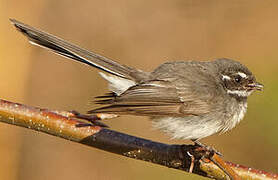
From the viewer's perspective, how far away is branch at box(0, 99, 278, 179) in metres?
5.06

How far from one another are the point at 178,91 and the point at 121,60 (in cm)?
396

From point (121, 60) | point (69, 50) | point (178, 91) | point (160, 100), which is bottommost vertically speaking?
point (160, 100)

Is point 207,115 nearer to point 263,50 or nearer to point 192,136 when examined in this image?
point 192,136

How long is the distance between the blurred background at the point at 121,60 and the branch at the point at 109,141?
295 cm

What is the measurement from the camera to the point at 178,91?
242 inches

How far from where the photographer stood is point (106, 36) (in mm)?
10070

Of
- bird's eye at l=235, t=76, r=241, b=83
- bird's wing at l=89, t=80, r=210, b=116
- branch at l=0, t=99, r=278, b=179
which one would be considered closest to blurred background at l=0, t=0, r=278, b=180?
bird's eye at l=235, t=76, r=241, b=83

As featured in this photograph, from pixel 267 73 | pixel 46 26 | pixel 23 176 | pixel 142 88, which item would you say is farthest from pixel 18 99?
pixel 267 73

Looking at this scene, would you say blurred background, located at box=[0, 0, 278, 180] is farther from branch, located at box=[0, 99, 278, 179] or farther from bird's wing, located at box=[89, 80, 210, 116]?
branch, located at box=[0, 99, 278, 179]

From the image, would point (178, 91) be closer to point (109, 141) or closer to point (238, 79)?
point (238, 79)

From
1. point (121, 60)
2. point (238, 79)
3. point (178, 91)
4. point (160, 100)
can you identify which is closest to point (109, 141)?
point (160, 100)

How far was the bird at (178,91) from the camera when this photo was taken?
5.80 metres

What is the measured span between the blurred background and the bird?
7.10ft

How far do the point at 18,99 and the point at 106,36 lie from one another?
249 centimetres
